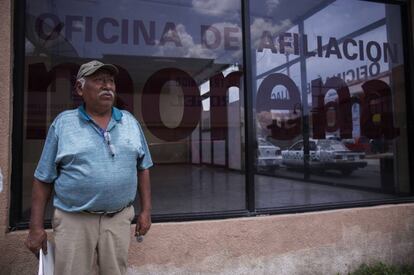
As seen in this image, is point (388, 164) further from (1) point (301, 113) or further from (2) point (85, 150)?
(2) point (85, 150)

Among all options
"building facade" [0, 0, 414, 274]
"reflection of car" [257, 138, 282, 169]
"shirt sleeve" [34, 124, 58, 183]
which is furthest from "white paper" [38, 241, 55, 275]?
"reflection of car" [257, 138, 282, 169]

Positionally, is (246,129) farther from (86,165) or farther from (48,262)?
(48,262)

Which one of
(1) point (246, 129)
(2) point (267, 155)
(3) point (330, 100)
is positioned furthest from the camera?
(3) point (330, 100)

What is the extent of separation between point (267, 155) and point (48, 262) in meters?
2.48

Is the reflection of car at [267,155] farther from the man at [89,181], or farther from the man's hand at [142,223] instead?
the man at [89,181]

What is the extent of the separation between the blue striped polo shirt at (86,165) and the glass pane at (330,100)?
198cm

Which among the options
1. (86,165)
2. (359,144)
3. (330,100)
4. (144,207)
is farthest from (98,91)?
(359,144)

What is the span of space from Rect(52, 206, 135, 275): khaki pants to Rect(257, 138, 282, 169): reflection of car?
1.91 metres

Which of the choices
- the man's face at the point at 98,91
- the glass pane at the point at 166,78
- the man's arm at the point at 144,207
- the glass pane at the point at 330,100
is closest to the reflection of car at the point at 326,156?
the glass pane at the point at 330,100

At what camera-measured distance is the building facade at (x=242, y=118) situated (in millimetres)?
3289

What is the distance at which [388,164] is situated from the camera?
14.9 ft

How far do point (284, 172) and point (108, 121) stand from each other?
96.6 inches

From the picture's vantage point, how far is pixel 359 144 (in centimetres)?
455

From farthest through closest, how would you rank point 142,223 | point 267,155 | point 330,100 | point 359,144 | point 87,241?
point 359,144 < point 330,100 < point 267,155 < point 142,223 < point 87,241
